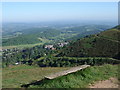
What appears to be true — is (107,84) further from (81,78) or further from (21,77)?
(21,77)

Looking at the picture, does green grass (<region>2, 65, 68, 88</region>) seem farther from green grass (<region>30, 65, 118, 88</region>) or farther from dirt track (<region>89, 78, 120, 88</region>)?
dirt track (<region>89, 78, 120, 88</region>)

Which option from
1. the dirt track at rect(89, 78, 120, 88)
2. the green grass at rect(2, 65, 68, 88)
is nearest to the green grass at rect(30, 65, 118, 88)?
the dirt track at rect(89, 78, 120, 88)

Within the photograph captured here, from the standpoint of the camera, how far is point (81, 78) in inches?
391

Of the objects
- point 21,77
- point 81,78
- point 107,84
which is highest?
point 81,78

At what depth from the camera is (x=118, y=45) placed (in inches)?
3051

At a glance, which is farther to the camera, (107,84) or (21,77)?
(21,77)

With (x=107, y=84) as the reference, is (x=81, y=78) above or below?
above

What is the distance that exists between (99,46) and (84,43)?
17.5m

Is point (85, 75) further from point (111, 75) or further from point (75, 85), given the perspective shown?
point (111, 75)

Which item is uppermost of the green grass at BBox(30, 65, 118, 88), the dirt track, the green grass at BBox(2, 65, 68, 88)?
the green grass at BBox(30, 65, 118, 88)

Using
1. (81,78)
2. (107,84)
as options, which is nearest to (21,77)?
(81,78)

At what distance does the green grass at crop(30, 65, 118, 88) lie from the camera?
918 centimetres

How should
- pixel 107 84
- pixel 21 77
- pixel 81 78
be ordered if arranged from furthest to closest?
pixel 21 77
pixel 81 78
pixel 107 84

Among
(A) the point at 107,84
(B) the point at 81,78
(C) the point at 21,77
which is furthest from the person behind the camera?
(C) the point at 21,77
